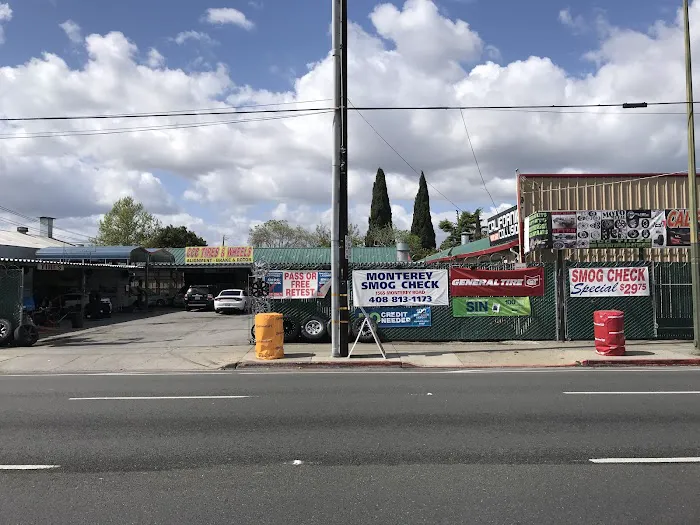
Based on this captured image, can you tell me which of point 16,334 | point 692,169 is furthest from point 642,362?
point 16,334

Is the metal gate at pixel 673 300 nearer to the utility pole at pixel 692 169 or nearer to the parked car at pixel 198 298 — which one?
the utility pole at pixel 692 169

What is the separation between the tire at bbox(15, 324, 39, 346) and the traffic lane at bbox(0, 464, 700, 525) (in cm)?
1267

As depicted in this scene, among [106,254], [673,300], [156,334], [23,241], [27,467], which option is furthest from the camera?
[23,241]

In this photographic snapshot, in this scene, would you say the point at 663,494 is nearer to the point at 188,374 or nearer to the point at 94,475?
the point at 94,475

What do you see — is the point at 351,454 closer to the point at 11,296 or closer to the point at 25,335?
the point at 25,335

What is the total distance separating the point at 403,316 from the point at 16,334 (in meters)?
10.9

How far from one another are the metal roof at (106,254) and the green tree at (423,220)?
35650 millimetres

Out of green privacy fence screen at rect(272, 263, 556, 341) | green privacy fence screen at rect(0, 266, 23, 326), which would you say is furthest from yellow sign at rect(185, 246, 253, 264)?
green privacy fence screen at rect(272, 263, 556, 341)

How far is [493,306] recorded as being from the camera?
637 inches

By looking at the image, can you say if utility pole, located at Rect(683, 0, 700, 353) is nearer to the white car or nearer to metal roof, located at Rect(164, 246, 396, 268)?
the white car

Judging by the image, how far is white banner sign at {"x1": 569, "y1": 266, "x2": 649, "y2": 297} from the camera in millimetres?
16109

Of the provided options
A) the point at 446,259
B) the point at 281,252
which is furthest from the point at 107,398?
the point at 281,252

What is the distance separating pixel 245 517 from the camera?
14.1 feet

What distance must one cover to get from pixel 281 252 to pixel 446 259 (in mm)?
15058
